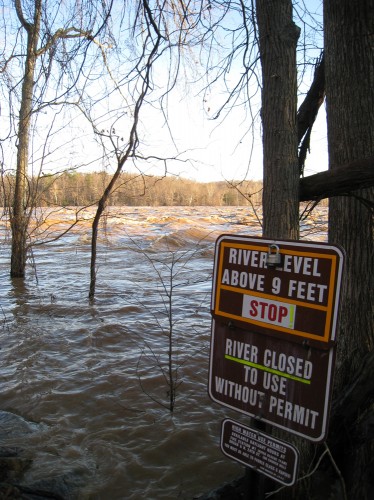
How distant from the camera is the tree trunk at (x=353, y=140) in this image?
10.1ft

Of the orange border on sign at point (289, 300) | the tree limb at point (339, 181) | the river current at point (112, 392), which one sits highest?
the tree limb at point (339, 181)

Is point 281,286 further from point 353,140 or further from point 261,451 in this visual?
point 353,140

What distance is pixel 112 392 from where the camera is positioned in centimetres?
526

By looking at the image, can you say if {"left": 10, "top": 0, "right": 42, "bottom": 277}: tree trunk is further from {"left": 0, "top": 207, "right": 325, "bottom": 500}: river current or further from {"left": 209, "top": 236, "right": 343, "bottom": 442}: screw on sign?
{"left": 209, "top": 236, "right": 343, "bottom": 442}: screw on sign

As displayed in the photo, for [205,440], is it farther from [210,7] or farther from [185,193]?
[185,193]

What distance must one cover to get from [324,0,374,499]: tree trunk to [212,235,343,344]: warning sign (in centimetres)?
142

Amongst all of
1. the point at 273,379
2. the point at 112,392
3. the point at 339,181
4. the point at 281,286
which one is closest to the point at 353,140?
the point at 339,181

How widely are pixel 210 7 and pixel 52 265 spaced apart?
482 inches

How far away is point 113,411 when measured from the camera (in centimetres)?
484

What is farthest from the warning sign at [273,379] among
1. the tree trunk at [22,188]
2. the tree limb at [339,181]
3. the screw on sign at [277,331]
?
the tree trunk at [22,188]

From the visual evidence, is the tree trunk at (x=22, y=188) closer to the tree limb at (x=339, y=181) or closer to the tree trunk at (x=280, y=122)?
the tree trunk at (x=280, y=122)

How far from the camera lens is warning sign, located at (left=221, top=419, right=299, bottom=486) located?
1.77 m

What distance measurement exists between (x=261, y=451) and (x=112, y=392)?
3664 millimetres

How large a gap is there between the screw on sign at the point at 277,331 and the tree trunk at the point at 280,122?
864 millimetres
